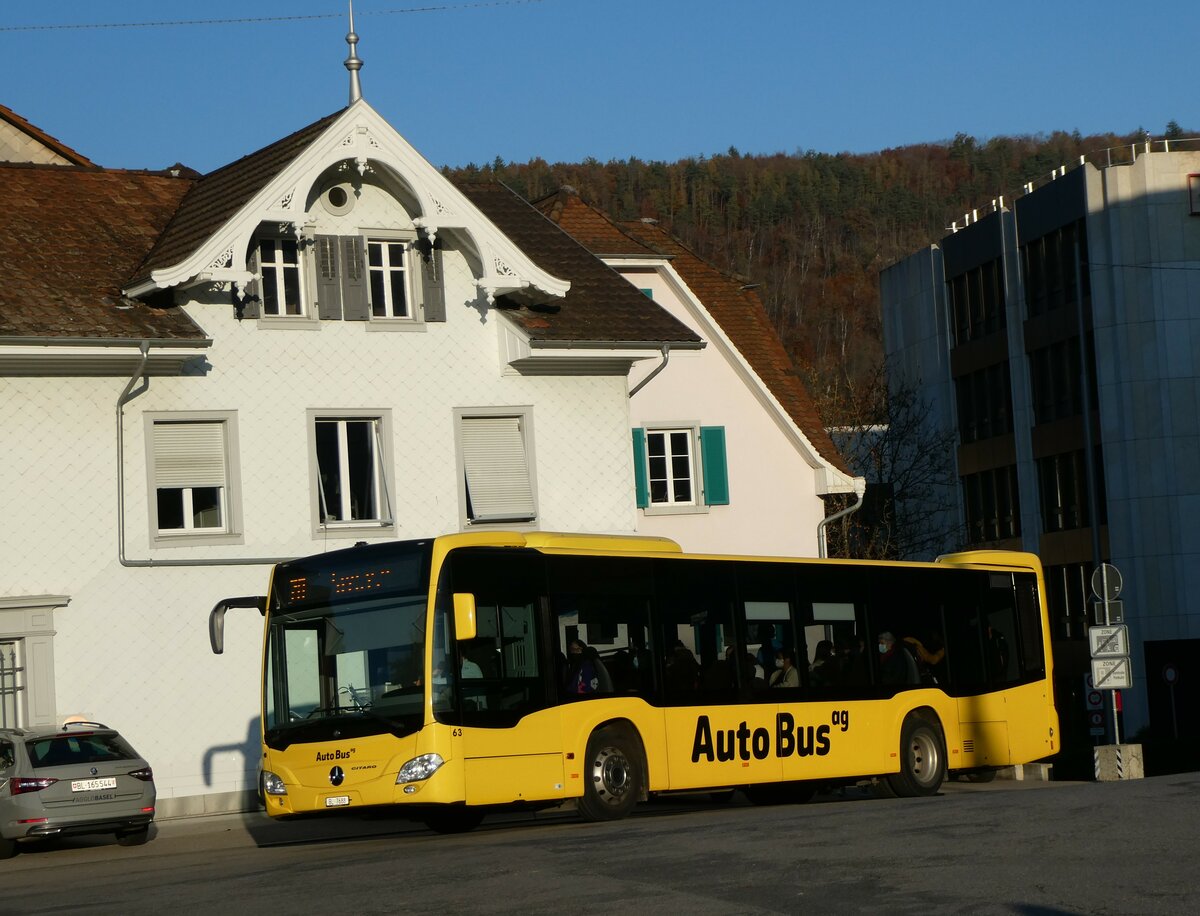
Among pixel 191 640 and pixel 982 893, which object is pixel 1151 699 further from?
pixel 982 893

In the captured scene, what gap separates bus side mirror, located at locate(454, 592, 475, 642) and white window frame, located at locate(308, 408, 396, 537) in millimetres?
11547

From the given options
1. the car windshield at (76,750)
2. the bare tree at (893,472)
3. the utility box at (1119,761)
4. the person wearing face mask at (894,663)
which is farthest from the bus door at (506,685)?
the bare tree at (893,472)

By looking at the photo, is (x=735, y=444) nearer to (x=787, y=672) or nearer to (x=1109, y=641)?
(x=1109, y=641)

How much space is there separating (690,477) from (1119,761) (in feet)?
36.0

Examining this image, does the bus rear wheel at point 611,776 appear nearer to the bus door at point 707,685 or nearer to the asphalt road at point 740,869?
the asphalt road at point 740,869

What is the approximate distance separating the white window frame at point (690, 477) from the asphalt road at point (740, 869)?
56.3 feet

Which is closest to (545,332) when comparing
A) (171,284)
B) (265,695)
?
(171,284)

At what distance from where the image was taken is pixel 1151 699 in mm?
60906

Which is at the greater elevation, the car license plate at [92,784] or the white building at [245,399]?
the white building at [245,399]

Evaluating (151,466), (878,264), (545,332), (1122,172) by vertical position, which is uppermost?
(878,264)

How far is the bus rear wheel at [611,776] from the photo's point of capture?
19.3 m

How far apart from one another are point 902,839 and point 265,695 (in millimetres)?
7367

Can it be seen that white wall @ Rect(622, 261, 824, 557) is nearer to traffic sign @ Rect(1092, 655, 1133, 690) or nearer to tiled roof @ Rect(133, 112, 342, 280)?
traffic sign @ Rect(1092, 655, 1133, 690)

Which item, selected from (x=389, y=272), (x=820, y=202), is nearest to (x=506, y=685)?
(x=389, y=272)
